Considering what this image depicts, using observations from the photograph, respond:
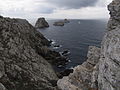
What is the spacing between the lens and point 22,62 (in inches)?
2904

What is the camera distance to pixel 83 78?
54.5m

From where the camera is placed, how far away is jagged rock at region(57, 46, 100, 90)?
173 feet

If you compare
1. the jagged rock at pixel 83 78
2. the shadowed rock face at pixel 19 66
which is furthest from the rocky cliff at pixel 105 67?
the shadowed rock face at pixel 19 66

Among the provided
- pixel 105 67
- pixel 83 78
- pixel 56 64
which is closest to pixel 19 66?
pixel 83 78

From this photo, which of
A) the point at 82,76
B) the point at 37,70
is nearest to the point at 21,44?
the point at 37,70

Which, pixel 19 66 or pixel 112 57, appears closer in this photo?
pixel 112 57

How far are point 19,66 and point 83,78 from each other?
2693 centimetres

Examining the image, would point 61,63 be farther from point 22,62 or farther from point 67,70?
point 22,62

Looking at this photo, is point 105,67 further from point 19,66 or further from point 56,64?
point 56,64

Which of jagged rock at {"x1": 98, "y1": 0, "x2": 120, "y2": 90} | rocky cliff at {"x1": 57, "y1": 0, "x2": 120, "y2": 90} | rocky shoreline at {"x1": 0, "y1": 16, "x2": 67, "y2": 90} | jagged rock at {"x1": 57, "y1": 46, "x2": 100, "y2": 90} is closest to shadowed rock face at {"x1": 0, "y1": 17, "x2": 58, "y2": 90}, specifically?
rocky shoreline at {"x1": 0, "y1": 16, "x2": 67, "y2": 90}

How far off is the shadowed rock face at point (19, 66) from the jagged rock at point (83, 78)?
10.5 meters

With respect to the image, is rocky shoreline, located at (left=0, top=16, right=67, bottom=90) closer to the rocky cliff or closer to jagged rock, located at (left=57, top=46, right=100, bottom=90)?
jagged rock, located at (left=57, top=46, right=100, bottom=90)

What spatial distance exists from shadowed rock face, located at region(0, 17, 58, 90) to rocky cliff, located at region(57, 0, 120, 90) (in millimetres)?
11865

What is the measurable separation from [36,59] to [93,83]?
125ft
